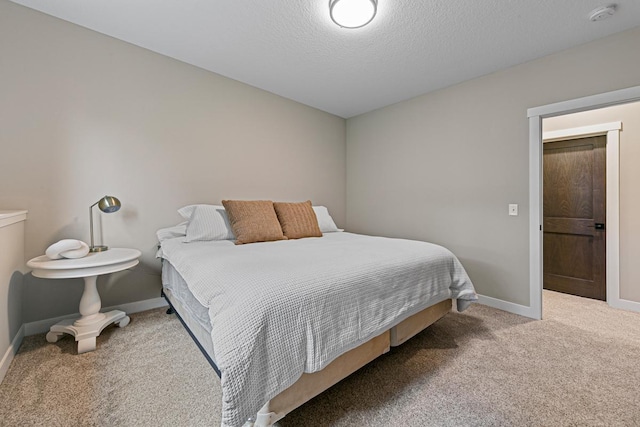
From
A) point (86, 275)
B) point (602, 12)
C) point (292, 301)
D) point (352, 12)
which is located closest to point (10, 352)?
point (86, 275)

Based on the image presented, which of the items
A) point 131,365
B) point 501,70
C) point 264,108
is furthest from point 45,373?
point 501,70

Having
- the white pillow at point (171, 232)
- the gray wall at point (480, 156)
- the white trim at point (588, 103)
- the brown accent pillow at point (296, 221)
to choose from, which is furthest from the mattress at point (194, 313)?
the white trim at point (588, 103)

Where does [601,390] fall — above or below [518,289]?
below

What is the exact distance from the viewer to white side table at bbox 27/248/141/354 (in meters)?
1.73

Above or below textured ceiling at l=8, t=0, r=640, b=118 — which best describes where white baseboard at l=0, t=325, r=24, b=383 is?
below

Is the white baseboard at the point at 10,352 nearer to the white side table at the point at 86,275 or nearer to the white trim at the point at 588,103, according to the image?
the white side table at the point at 86,275

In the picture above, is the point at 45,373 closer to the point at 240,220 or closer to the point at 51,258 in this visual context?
the point at 51,258

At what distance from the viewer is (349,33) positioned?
7.23ft

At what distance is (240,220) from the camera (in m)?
2.48

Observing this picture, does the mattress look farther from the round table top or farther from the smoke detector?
the smoke detector

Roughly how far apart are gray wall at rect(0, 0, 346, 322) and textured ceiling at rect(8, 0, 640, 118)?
0.69ft

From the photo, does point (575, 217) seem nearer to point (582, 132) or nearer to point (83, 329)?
point (582, 132)

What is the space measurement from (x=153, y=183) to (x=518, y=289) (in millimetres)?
3736

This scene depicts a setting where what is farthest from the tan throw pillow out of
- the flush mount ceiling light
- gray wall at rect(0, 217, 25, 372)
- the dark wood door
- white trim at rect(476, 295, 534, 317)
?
the dark wood door
